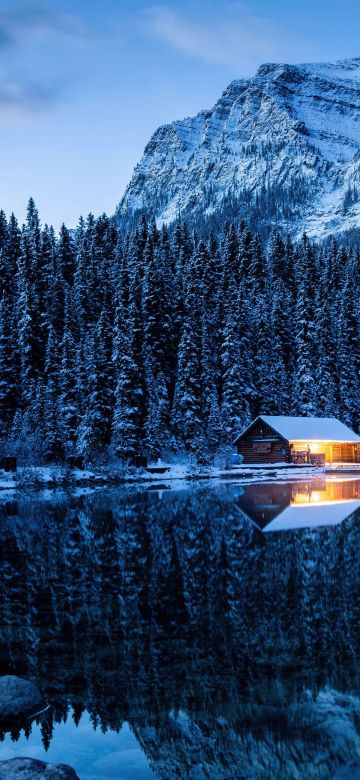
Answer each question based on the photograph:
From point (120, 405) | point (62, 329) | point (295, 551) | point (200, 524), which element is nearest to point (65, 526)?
point (200, 524)

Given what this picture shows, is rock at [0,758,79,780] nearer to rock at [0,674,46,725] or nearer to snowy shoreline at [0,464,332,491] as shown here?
rock at [0,674,46,725]

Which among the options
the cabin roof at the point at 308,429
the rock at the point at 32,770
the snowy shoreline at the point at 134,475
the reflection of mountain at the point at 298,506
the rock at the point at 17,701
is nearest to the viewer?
the rock at the point at 32,770

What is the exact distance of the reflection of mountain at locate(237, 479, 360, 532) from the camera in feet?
76.8

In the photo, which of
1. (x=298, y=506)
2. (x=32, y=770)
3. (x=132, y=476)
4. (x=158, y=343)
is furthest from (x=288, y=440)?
(x=32, y=770)

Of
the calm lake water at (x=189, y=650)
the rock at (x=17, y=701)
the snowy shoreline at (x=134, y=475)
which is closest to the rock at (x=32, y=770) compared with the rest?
the calm lake water at (x=189, y=650)

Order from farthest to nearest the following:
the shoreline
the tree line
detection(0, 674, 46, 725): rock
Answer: the tree line
the shoreline
detection(0, 674, 46, 725): rock

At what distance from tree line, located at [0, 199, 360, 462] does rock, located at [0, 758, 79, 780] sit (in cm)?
4352

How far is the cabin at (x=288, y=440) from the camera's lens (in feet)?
217

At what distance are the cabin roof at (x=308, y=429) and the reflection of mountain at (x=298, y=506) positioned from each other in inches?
935

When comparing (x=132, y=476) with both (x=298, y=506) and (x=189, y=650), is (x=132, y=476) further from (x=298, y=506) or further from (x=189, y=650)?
(x=189, y=650)

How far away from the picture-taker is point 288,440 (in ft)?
214

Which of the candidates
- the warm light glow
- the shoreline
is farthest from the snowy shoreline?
the warm light glow

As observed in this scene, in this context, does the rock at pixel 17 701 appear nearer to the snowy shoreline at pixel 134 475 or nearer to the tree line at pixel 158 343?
the snowy shoreline at pixel 134 475

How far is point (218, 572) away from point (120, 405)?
139ft
